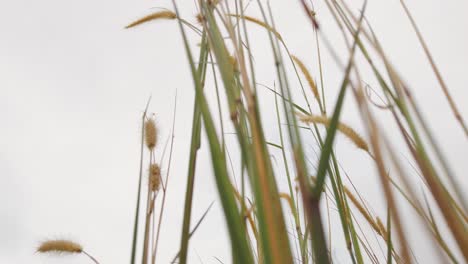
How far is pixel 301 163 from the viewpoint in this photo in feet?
0.93

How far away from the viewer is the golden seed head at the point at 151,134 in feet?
2.52

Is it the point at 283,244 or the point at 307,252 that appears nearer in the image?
the point at 283,244

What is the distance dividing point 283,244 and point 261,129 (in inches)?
3.3

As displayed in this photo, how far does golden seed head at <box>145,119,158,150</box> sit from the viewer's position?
0.77m

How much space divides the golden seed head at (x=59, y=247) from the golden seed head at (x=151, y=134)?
0.34 m

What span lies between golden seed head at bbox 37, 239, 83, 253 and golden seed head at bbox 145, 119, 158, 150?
1.10 feet

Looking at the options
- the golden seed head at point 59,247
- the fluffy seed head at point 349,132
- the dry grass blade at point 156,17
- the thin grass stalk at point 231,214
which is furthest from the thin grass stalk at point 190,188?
the golden seed head at point 59,247

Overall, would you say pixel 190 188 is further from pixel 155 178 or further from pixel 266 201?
pixel 155 178

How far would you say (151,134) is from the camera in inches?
30.8

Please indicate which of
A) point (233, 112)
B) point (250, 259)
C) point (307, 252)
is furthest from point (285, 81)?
point (307, 252)

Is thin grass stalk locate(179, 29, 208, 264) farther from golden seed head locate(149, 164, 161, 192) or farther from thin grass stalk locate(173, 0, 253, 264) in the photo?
golden seed head locate(149, 164, 161, 192)

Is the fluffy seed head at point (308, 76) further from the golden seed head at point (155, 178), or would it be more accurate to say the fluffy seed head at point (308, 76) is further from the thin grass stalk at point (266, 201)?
the thin grass stalk at point (266, 201)

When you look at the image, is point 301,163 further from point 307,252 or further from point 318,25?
point 307,252

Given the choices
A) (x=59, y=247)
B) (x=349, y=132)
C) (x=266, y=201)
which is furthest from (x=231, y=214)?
(x=59, y=247)
